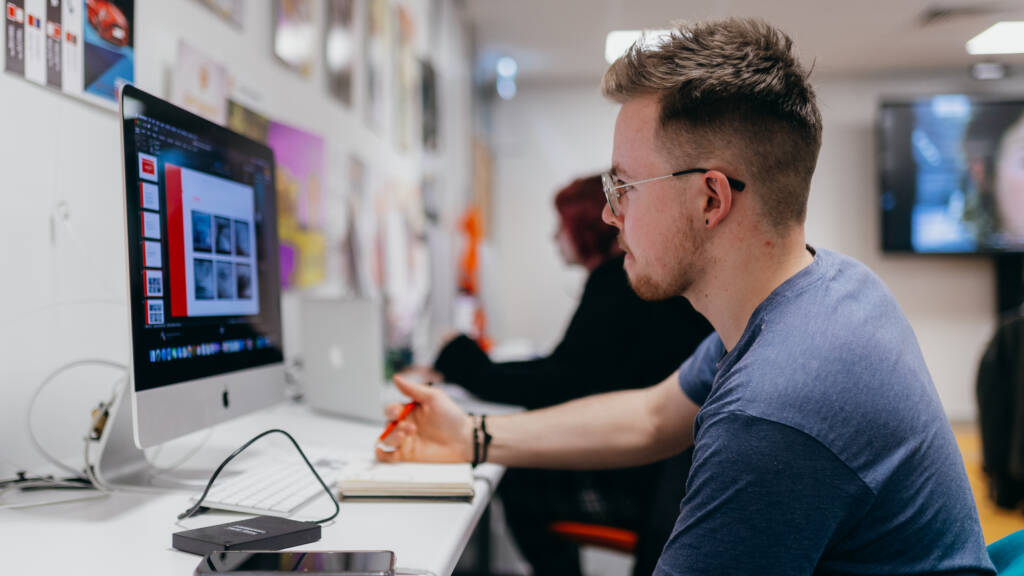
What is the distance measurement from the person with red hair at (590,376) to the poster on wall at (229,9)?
89 cm

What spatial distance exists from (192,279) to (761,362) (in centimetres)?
73

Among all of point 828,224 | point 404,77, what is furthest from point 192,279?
point 828,224

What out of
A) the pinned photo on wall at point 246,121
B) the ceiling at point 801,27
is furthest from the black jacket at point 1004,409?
the pinned photo on wall at point 246,121

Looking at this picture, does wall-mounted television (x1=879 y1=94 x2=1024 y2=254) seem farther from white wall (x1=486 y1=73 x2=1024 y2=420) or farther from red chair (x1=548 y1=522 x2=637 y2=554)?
red chair (x1=548 y1=522 x2=637 y2=554)

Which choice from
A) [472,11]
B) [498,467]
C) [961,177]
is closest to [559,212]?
[498,467]

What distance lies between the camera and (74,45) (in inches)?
43.1

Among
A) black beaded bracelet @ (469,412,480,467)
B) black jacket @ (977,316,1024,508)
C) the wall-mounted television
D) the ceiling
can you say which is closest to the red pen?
black beaded bracelet @ (469,412,480,467)

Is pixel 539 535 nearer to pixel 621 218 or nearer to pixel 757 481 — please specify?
pixel 621 218

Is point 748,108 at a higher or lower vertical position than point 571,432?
higher

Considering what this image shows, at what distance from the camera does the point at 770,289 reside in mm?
839

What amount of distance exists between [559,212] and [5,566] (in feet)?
5.87

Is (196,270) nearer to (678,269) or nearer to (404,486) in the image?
(404,486)

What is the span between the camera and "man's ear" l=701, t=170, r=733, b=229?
832 millimetres

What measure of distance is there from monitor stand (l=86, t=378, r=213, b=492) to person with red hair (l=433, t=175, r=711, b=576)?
831mm
